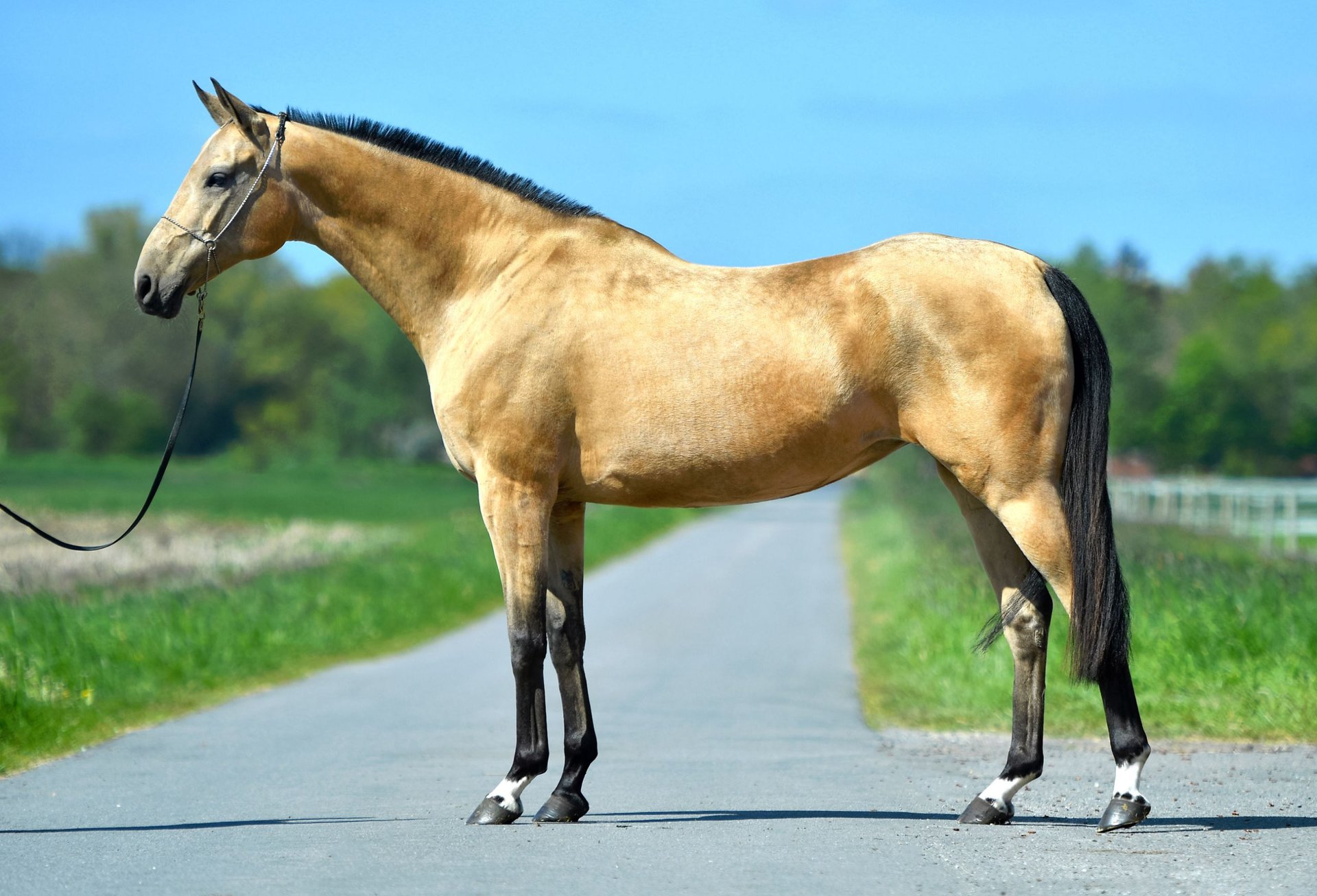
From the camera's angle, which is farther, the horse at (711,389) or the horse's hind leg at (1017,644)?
the horse's hind leg at (1017,644)

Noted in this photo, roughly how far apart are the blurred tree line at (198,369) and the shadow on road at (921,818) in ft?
209

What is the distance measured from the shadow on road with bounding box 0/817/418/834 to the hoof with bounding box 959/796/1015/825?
2.31 m

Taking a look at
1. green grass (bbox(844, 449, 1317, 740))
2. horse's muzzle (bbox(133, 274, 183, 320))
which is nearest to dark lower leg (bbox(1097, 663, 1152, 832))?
green grass (bbox(844, 449, 1317, 740))

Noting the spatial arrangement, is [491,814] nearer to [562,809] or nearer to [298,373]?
[562,809]

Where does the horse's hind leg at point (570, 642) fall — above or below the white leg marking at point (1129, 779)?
above

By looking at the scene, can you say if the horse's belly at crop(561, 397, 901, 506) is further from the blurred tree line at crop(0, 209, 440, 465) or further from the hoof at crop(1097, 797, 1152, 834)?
the blurred tree line at crop(0, 209, 440, 465)

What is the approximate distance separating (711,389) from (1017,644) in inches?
67.1

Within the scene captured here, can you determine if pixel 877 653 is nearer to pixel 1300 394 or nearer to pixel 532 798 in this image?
pixel 532 798

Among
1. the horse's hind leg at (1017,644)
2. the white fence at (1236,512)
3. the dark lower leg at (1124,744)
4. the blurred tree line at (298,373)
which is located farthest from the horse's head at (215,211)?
the blurred tree line at (298,373)

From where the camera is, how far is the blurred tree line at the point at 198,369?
6938 centimetres

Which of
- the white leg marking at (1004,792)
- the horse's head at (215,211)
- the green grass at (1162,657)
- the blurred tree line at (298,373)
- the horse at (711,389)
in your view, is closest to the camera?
the horse at (711,389)

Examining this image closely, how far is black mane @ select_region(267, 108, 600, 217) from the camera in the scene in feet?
21.7

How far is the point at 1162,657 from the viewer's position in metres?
10.4

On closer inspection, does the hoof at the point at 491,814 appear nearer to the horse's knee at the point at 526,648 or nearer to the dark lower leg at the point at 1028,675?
the horse's knee at the point at 526,648
